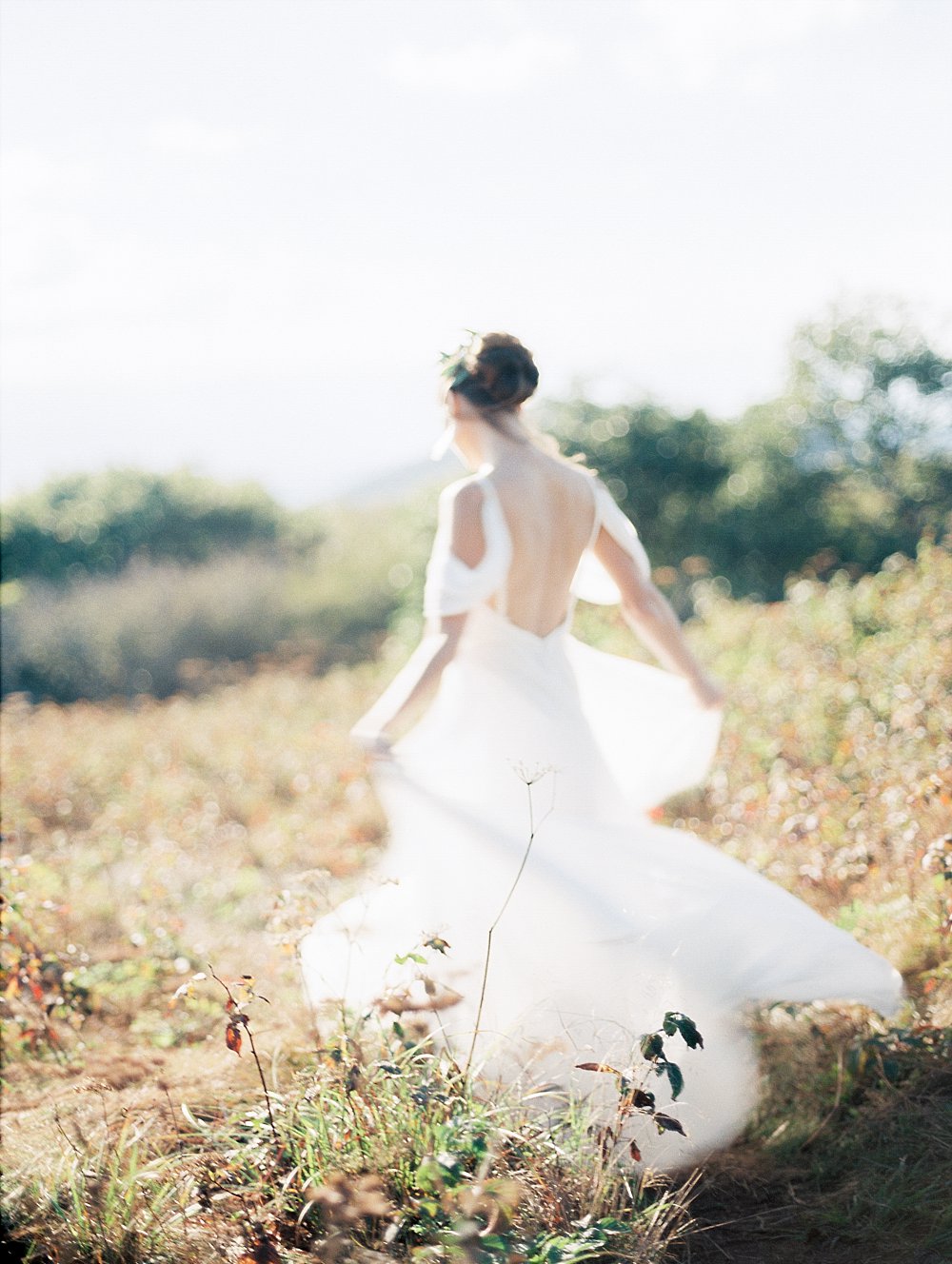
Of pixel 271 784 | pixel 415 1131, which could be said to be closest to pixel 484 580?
pixel 415 1131

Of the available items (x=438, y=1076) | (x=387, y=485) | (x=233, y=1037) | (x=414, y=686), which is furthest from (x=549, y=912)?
(x=387, y=485)

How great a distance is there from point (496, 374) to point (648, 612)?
2.99 feet

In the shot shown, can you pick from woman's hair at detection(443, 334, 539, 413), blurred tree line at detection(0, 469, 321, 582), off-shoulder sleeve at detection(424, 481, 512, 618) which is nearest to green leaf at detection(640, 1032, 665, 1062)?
off-shoulder sleeve at detection(424, 481, 512, 618)

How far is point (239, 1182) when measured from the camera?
231cm

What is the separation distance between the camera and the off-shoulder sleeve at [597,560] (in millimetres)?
3234

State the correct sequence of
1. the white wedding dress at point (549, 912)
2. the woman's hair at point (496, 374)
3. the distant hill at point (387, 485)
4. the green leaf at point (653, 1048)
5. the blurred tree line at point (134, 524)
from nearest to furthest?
1. the green leaf at point (653, 1048)
2. the white wedding dress at point (549, 912)
3. the woman's hair at point (496, 374)
4. the blurred tree line at point (134, 524)
5. the distant hill at point (387, 485)

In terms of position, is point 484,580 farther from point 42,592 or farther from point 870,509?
point 42,592

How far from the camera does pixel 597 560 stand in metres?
3.37

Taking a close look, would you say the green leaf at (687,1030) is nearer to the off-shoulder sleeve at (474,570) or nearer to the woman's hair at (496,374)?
the off-shoulder sleeve at (474,570)

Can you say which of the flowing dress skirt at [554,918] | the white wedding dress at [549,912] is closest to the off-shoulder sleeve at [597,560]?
the white wedding dress at [549,912]

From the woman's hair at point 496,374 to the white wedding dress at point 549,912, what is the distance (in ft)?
0.93

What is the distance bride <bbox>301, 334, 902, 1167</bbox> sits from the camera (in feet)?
8.66

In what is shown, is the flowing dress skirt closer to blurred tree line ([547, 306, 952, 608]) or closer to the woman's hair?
the woman's hair

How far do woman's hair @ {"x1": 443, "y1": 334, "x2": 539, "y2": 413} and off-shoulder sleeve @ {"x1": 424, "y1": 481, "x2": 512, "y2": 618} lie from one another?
0.29 metres
